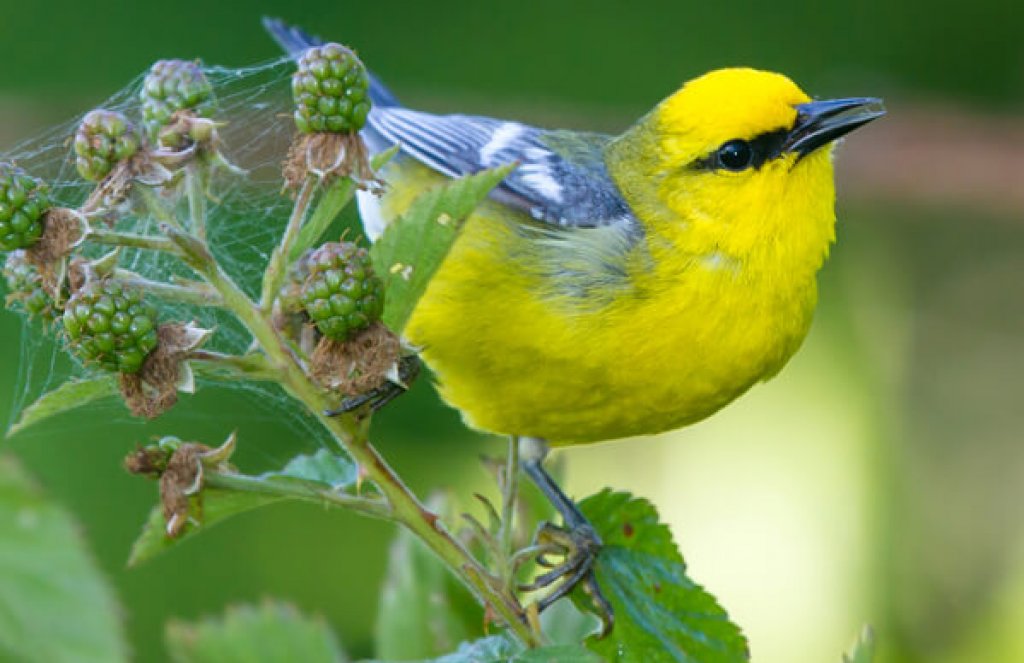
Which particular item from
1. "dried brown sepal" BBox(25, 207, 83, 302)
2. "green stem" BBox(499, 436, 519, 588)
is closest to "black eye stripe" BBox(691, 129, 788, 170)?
"green stem" BBox(499, 436, 519, 588)

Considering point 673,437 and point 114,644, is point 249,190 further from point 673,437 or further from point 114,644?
point 673,437

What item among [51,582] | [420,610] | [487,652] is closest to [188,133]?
[51,582]

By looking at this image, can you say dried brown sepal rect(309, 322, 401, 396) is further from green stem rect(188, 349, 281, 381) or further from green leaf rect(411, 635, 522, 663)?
green leaf rect(411, 635, 522, 663)

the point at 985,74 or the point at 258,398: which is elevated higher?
the point at 985,74

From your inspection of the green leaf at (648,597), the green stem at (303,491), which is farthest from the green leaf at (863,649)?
the green stem at (303,491)

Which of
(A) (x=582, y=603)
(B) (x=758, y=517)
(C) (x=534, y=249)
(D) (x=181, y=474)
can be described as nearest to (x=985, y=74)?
(B) (x=758, y=517)

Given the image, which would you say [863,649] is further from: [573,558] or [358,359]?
[358,359]
